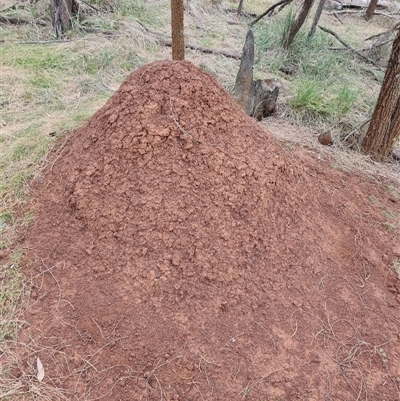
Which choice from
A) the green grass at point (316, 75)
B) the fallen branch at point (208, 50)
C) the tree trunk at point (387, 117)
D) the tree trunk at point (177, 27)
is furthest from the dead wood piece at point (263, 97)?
the fallen branch at point (208, 50)

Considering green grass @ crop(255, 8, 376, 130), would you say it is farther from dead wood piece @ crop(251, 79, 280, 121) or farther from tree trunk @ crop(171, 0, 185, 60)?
tree trunk @ crop(171, 0, 185, 60)

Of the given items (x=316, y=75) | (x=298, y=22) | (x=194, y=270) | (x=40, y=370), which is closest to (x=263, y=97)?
(x=316, y=75)

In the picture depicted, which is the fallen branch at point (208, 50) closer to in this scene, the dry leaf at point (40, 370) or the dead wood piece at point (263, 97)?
the dead wood piece at point (263, 97)

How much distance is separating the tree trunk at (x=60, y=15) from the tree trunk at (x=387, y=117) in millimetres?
3749

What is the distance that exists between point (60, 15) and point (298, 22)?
2946mm

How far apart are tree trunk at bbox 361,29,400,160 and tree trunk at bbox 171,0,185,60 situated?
5.26 ft

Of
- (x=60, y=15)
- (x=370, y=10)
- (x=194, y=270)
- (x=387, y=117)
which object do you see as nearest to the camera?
(x=194, y=270)

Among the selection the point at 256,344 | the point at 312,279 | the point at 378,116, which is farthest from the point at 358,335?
the point at 378,116

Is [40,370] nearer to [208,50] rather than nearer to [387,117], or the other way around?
[387,117]

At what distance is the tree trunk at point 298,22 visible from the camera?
15.0 ft

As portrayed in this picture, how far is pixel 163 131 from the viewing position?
6.18 feet

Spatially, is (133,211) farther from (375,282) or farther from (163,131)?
(375,282)

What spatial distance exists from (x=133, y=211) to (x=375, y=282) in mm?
1328

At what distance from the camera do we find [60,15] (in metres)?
4.68
